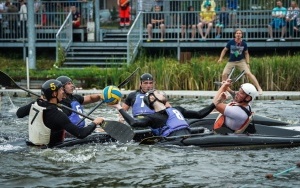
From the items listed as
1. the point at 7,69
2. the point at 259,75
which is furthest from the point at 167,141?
the point at 7,69

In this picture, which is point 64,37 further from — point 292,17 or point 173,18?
point 292,17

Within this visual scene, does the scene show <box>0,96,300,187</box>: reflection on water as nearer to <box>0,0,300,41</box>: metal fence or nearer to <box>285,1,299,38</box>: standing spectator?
<box>285,1,299,38</box>: standing spectator

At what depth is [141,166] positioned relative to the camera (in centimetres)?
1590

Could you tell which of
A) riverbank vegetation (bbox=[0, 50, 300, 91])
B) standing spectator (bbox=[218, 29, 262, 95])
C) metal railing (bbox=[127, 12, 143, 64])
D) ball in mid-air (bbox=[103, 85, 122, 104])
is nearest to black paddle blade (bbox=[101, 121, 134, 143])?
ball in mid-air (bbox=[103, 85, 122, 104])

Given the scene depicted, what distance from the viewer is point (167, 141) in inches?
672

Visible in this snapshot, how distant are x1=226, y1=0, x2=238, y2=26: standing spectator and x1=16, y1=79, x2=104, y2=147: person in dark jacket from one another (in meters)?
18.4

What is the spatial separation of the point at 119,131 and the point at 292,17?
60.2ft

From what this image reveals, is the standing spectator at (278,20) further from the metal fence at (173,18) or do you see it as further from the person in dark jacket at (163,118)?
the person in dark jacket at (163,118)

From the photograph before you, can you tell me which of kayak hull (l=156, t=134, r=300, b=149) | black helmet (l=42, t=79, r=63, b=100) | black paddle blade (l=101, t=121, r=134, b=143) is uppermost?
black helmet (l=42, t=79, r=63, b=100)

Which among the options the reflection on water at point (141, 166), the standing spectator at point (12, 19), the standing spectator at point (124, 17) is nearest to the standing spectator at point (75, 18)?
the standing spectator at point (124, 17)

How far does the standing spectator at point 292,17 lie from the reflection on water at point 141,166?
1715cm

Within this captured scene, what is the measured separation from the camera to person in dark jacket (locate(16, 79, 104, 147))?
16188 mm

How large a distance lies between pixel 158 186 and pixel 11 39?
23.1 m

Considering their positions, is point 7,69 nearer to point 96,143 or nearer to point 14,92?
point 14,92
